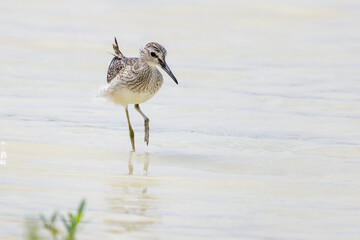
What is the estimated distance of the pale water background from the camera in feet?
21.1

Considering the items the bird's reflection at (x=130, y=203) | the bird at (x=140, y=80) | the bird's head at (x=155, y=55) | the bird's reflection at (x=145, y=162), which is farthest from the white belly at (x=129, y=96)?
the bird's reflection at (x=130, y=203)

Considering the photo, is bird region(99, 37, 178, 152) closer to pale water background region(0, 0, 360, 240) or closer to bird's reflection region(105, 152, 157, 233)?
pale water background region(0, 0, 360, 240)

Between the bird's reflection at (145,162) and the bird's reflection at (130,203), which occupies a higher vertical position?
the bird's reflection at (130,203)

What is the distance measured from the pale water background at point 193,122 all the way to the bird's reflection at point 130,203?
0.02 meters

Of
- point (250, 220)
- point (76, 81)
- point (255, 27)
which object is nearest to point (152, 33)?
point (255, 27)

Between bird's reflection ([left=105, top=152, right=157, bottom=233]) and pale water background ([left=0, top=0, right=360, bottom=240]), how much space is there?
0.7 inches

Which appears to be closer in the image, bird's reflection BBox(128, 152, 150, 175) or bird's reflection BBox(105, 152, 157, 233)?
bird's reflection BBox(105, 152, 157, 233)

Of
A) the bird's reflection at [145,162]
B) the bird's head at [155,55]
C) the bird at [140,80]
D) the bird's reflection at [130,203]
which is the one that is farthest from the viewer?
the bird's head at [155,55]

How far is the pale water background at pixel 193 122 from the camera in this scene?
21.1 ft

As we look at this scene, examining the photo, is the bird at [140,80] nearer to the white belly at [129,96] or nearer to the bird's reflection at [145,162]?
the white belly at [129,96]

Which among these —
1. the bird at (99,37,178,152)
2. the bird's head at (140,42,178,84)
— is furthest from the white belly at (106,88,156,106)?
the bird's head at (140,42,178,84)

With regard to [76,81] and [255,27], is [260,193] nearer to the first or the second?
[76,81]

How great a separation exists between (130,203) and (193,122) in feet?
12.2

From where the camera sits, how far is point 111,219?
6.14 m
